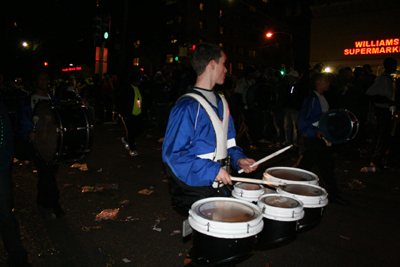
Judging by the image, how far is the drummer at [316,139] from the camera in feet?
16.2

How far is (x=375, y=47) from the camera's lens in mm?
21375

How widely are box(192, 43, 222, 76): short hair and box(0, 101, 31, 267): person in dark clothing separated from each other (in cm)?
213

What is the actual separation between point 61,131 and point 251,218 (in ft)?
10.1

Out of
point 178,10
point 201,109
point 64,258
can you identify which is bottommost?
point 64,258

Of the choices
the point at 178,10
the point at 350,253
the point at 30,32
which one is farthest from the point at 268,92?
the point at 178,10

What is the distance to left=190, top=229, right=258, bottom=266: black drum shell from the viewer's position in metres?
2.06

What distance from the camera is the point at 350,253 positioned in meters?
3.67

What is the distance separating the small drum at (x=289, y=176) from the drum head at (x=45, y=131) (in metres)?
3.00

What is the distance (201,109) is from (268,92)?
7.29 meters

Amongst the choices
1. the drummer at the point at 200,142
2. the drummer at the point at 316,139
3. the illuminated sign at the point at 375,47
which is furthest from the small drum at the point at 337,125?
the illuminated sign at the point at 375,47

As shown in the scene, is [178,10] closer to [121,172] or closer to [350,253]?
[121,172]

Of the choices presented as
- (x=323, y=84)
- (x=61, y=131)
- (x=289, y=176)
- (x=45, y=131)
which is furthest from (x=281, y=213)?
(x=45, y=131)

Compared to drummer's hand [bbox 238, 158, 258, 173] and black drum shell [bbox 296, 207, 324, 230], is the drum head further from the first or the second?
black drum shell [bbox 296, 207, 324, 230]

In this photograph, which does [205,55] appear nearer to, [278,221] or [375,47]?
[278,221]
